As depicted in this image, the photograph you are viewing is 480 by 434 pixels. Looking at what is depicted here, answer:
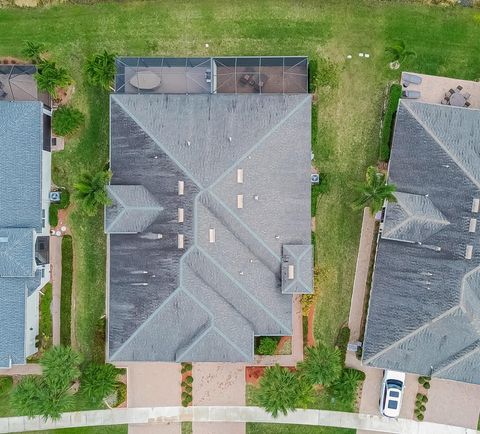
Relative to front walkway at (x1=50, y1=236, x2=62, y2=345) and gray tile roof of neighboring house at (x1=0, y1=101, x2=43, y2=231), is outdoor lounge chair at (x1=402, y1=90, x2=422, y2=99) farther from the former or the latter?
front walkway at (x1=50, y1=236, x2=62, y2=345)

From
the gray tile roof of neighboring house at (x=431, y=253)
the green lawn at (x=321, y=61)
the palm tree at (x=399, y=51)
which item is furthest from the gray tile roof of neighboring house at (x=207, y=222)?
the palm tree at (x=399, y=51)

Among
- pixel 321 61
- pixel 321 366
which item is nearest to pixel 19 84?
pixel 321 61

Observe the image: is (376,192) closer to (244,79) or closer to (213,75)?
(244,79)

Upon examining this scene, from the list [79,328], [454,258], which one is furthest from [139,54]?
[454,258]

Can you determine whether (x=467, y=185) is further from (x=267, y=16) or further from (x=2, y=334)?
(x=2, y=334)

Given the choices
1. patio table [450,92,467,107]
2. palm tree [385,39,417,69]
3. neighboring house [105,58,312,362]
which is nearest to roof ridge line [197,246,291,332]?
neighboring house [105,58,312,362]

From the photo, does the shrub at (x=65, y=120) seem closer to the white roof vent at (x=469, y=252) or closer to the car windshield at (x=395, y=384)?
the white roof vent at (x=469, y=252)
